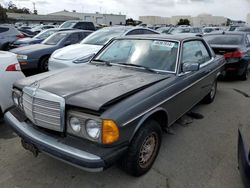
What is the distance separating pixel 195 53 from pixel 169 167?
223 cm

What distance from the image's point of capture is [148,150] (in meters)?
2.87

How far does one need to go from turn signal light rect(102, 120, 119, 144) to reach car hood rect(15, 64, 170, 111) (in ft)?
0.55

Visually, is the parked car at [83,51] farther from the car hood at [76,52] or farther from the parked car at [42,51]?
the parked car at [42,51]

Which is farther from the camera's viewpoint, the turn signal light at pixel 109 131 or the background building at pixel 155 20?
the background building at pixel 155 20

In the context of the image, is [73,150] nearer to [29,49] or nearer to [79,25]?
[29,49]

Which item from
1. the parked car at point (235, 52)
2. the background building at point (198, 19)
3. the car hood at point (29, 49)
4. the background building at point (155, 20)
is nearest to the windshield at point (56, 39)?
the car hood at point (29, 49)

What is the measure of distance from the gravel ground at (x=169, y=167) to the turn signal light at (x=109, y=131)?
0.77 metres

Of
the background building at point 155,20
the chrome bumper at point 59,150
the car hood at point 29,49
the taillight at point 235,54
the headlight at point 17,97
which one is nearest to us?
the chrome bumper at point 59,150

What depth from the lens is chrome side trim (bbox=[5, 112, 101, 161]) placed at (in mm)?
2145

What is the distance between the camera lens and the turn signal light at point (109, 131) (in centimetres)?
215

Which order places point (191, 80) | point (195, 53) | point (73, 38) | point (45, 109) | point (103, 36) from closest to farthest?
1. point (45, 109)
2. point (191, 80)
3. point (195, 53)
4. point (103, 36)
5. point (73, 38)

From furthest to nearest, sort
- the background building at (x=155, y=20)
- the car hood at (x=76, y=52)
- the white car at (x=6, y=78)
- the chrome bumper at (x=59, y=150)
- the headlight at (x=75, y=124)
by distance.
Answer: the background building at (x=155, y=20)
the car hood at (x=76, y=52)
the white car at (x=6, y=78)
the headlight at (x=75, y=124)
the chrome bumper at (x=59, y=150)

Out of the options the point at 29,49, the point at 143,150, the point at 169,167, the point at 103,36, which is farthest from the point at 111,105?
the point at 29,49

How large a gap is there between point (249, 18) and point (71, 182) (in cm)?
7562
